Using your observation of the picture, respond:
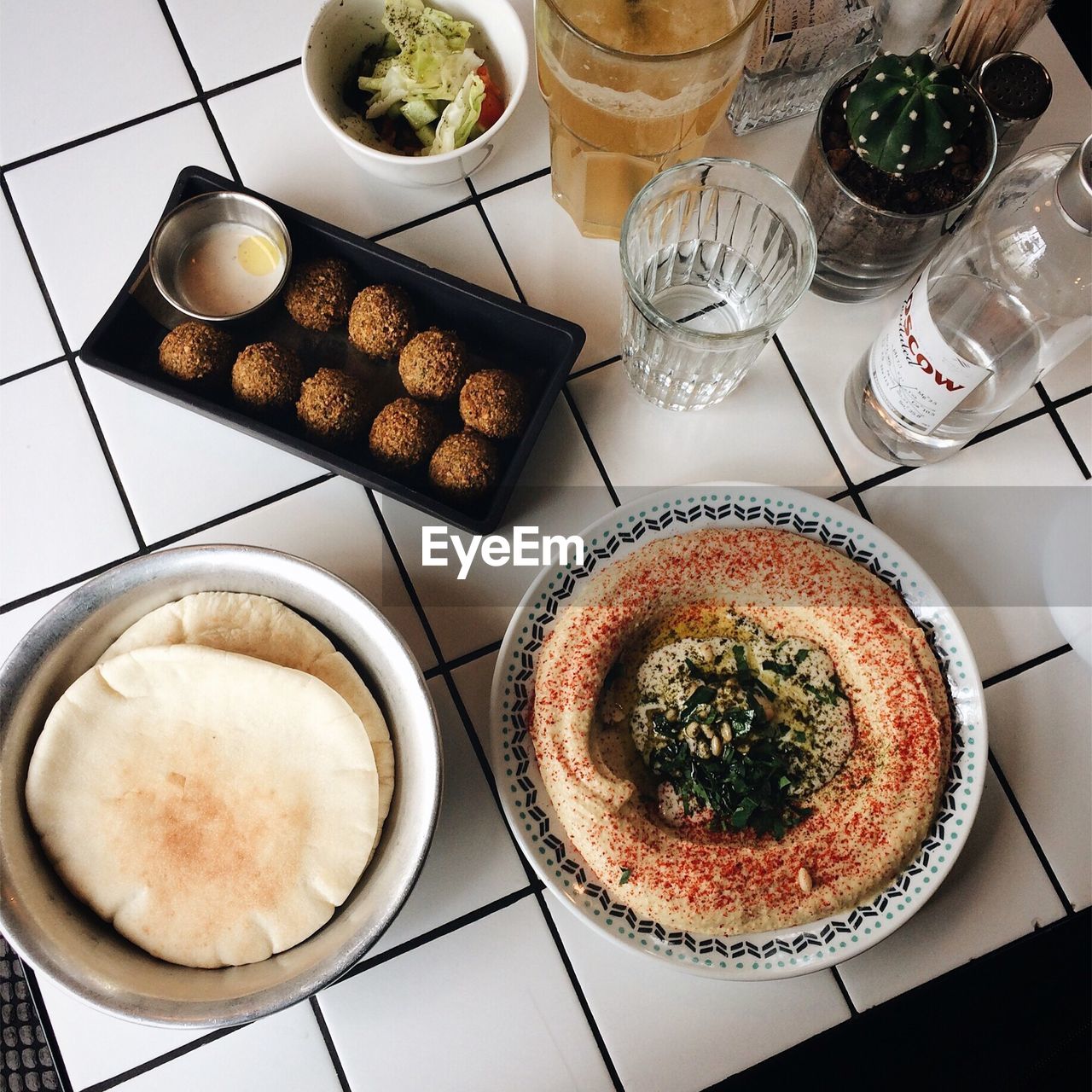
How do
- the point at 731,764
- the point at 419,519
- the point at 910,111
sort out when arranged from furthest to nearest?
1. the point at 419,519
2. the point at 731,764
3. the point at 910,111

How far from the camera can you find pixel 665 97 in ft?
2.61

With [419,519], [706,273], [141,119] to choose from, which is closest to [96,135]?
[141,119]

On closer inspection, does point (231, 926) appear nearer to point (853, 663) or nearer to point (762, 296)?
point (853, 663)

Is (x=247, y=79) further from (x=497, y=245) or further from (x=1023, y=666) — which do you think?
(x=1023, y=666)

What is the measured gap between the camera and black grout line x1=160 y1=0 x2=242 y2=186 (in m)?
1.03

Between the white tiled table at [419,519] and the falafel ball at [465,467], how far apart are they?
0.09 m

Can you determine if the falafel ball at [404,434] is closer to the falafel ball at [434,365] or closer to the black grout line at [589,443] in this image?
the falafel ball at [434,365]

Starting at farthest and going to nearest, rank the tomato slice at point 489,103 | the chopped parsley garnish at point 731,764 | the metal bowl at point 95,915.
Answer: the tomato slice at point 489,103
the chopped parsley garnish at point 731,764
the metal bowl at point 95,915

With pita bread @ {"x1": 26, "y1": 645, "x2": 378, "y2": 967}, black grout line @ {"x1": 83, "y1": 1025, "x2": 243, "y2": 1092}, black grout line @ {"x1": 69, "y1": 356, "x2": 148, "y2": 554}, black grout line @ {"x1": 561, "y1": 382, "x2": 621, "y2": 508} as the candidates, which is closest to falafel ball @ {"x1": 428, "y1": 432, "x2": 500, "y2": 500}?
black grout line @ {"x1": 561, "y1": 382, "x2": 621, "y2": 508}

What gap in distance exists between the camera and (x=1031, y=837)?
91 centimetres

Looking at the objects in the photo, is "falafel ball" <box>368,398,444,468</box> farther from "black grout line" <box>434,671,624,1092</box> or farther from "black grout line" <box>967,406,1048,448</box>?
"black grout line" <box>967,406,1048,448</box>

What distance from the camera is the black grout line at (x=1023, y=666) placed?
3.08ft

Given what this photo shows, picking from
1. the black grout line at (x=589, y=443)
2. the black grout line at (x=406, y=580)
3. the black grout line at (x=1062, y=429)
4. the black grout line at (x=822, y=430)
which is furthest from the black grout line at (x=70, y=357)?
the black grout line at (x=1062, y=429)

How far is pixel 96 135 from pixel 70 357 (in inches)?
9.7
